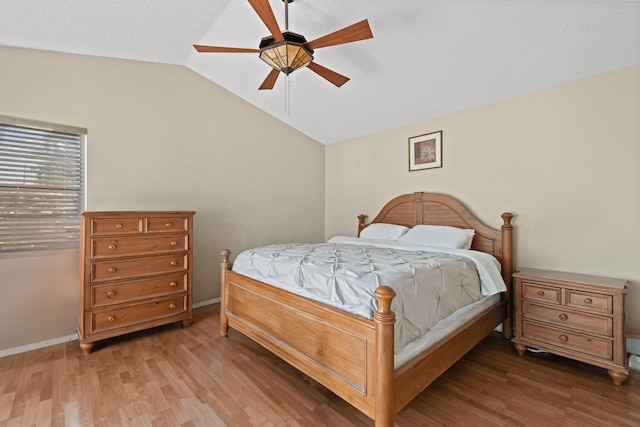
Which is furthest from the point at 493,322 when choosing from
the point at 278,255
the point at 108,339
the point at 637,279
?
the point at 108,339

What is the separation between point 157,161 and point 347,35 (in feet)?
8.27

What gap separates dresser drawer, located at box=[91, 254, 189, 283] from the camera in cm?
256

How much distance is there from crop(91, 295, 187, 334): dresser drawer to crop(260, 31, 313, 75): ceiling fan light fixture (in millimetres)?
2423

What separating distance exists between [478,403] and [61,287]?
3601 millimetres

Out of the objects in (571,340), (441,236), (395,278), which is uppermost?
(441,236)

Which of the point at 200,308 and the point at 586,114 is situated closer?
the point at 586,114

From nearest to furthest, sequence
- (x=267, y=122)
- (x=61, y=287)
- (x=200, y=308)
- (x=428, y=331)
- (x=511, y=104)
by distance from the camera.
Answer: (x=428, y=331) < (x=61, y=287) < (x=511, y=104) < (x=200, y=308) < (x=267, y=122)

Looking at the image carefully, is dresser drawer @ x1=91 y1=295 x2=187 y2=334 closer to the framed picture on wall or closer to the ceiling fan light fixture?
the ceiling fan light fixture

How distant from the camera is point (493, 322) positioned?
2.52m

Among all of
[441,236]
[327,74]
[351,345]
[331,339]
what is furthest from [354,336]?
[327,74]

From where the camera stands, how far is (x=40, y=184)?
8.63 feet

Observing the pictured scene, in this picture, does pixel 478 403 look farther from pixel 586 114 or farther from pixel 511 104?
pixel 511 104

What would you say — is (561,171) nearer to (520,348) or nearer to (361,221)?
(520,348)

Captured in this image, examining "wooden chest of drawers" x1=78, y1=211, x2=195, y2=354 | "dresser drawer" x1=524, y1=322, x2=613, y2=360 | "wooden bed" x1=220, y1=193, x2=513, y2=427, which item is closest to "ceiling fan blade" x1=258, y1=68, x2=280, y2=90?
"wooden chest of drawers" x1=78, y1=211, x2=195, y2=354
